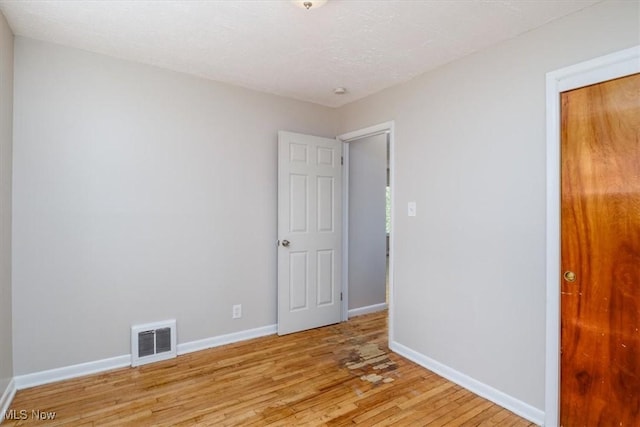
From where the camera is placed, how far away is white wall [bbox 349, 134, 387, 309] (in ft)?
13.2

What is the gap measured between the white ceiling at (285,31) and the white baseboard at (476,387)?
242 centimetres

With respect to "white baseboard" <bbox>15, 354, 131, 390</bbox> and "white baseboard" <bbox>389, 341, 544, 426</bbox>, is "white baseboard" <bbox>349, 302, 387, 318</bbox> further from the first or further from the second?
"white baseboard" <bbox>15, 354, 131, 390</bbox>

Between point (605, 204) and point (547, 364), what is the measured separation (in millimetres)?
1011

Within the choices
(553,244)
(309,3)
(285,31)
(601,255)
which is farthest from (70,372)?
(601,255)

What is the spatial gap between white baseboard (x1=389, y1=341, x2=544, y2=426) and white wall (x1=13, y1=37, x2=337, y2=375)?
1433 mm

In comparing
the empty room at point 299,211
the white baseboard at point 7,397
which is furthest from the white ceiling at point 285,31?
the white baseboard at point 7,397

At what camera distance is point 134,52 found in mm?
2553

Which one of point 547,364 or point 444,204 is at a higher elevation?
point 444,204

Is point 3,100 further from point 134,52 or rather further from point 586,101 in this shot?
point 586,101

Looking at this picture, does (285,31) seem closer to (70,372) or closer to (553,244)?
(553,244)

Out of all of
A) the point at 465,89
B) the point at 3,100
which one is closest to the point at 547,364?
the point at 465,89

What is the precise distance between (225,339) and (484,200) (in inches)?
102

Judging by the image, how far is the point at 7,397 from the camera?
2.13 m

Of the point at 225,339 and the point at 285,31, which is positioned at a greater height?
the point at 285,31
